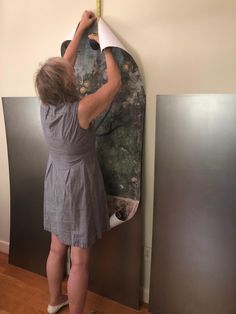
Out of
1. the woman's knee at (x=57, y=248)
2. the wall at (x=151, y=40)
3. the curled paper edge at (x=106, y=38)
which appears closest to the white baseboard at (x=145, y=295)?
the wall at (x=151, y=40)

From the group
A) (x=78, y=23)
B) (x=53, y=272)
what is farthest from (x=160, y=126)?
(x=53, y=272)

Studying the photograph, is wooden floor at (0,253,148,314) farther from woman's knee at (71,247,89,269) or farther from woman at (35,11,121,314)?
woman's knee at (71,247,89,269)

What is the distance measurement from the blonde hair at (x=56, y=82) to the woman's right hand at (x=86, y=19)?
38 centimetres

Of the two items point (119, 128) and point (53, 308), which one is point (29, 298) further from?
point (119, 128)

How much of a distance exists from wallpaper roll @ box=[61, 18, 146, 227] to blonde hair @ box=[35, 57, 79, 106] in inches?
13.0

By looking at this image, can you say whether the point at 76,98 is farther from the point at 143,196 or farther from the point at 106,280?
the point at 106,280

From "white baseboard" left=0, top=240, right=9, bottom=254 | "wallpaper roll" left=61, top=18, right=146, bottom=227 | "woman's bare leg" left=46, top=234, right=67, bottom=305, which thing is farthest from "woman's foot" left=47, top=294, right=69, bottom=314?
"white baseboard" left=0, top=240, right=9, bottom=254

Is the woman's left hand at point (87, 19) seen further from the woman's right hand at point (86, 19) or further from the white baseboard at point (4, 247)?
the white baseboard at point (4, 247)

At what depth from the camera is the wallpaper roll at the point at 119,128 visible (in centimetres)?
151

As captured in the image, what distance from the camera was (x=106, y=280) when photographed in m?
1.81

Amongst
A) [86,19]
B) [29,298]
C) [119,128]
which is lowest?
[29,298]

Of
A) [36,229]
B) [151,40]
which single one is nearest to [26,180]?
[36,229]

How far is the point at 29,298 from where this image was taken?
1827 millimetres

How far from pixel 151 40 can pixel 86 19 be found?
0.39 m
